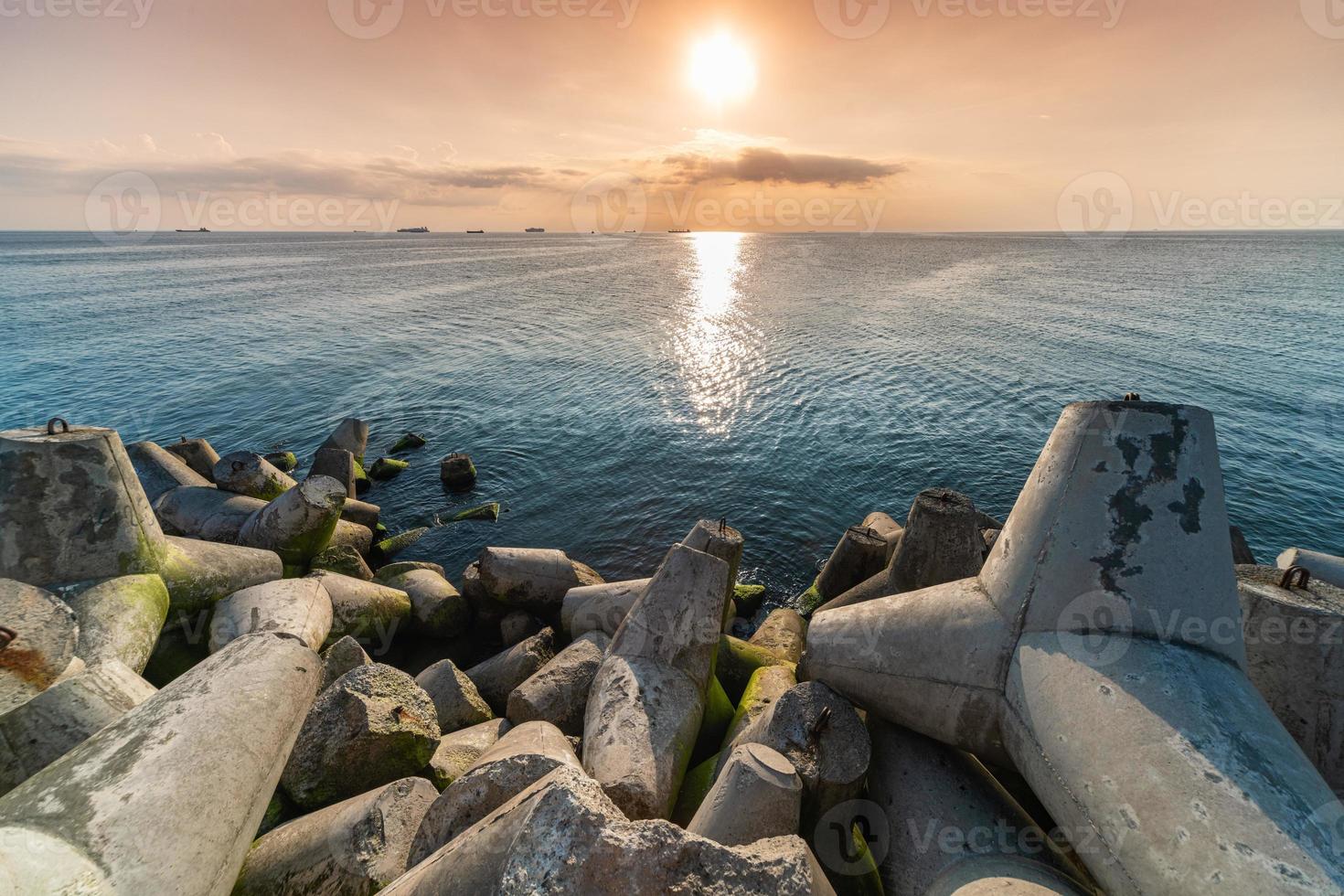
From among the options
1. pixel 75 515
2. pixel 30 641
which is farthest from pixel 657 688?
pixel 75 515

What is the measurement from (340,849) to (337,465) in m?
13.6

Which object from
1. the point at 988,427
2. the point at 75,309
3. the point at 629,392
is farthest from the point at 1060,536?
the point at 75,309

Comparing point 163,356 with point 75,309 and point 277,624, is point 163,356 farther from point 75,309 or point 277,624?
point 277,624

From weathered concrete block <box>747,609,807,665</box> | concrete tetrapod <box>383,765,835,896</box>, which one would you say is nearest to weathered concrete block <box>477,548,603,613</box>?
weathered concrete block <box>747,609,807,665</box>

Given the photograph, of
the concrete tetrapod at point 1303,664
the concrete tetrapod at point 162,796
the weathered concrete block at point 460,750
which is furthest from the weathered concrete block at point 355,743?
the concrete tetrapod at point 1303,664

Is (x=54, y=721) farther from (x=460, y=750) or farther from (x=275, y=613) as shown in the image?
(x=275, y=613)

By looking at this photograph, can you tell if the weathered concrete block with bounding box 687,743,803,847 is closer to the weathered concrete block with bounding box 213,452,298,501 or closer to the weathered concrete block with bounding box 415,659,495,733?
the weathered concrete block with bounding box 415,659,495,733

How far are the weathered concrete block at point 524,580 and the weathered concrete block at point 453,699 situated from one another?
297 cm

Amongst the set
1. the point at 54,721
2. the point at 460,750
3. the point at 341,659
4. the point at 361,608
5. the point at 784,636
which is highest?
the point at 54,721

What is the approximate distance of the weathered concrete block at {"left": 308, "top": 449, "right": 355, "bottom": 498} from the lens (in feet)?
50.6

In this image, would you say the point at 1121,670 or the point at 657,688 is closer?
the point at 1121,670

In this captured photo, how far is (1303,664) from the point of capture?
193 inches

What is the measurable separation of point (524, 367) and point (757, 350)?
13.3 meters

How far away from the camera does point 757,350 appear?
3325cm
